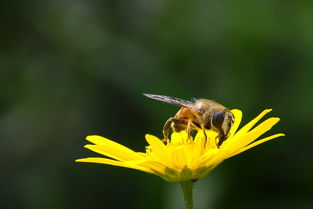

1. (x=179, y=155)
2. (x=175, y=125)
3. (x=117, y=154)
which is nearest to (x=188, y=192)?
(x=179, y=155)

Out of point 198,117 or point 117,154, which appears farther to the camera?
point 198,117

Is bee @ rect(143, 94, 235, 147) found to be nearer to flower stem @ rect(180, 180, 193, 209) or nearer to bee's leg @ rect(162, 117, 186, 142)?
bee's leg @ rect(162, 117, 186, 142)

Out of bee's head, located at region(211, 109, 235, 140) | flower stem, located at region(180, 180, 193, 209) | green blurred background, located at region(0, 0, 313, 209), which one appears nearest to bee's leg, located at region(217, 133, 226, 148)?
bee's head, located at region(211, 109, 235, 140)

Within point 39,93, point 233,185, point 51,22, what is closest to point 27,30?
point 51,22

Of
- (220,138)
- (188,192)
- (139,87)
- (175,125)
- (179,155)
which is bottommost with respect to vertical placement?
(188,192)

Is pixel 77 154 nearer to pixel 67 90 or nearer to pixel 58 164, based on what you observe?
pixel 58 164

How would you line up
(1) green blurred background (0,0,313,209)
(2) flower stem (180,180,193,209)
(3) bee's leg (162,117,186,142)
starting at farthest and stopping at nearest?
(1) green blurred background (0,0,313,209)
(3) bee's leg (162,117,186,142)
(2) flower stem (180,180,193,209)

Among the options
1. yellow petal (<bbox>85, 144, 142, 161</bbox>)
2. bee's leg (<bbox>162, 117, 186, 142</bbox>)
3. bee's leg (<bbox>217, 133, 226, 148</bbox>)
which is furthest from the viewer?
bee's leg (<bbox>162, 117, 186, 142</bbox>)

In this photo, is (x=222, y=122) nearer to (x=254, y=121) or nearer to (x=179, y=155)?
(x=254, y=121)
